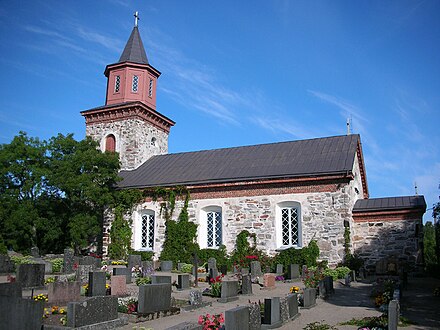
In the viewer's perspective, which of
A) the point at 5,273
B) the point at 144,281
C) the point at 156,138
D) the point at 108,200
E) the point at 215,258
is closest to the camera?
the point at 144,281

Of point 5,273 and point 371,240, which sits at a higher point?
point 371,240

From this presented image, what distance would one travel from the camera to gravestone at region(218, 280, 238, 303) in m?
12.4

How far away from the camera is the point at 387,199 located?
20.7 m

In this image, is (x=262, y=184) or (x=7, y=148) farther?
(x=7, y=148)

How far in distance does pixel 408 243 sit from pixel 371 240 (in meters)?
1.61

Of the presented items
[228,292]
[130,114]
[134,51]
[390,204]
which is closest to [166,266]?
[228,292]

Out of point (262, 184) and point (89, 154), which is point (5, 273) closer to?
point (89, 154)

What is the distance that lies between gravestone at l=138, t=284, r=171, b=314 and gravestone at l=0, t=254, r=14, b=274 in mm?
9944

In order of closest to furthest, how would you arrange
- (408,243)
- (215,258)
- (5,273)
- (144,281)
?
(144,281) < (5,273) < (408,243) < (215,258)

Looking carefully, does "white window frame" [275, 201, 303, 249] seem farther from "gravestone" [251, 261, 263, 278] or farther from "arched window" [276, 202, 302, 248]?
"gravestone" [251, 261, 263, 278]

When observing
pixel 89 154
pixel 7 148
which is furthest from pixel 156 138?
pixel 7 148

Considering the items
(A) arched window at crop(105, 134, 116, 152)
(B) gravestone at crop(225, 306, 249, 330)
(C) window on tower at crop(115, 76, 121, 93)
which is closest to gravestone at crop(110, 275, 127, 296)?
(B) gravestone at crop(225, 306, 249, 330)

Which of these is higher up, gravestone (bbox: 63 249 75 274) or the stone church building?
the stone church building

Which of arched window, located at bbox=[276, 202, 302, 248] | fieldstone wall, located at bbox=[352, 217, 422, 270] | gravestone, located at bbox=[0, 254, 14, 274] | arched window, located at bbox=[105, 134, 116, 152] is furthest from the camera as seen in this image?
arched window, located at bbox=[105, 134, 116, 152]
